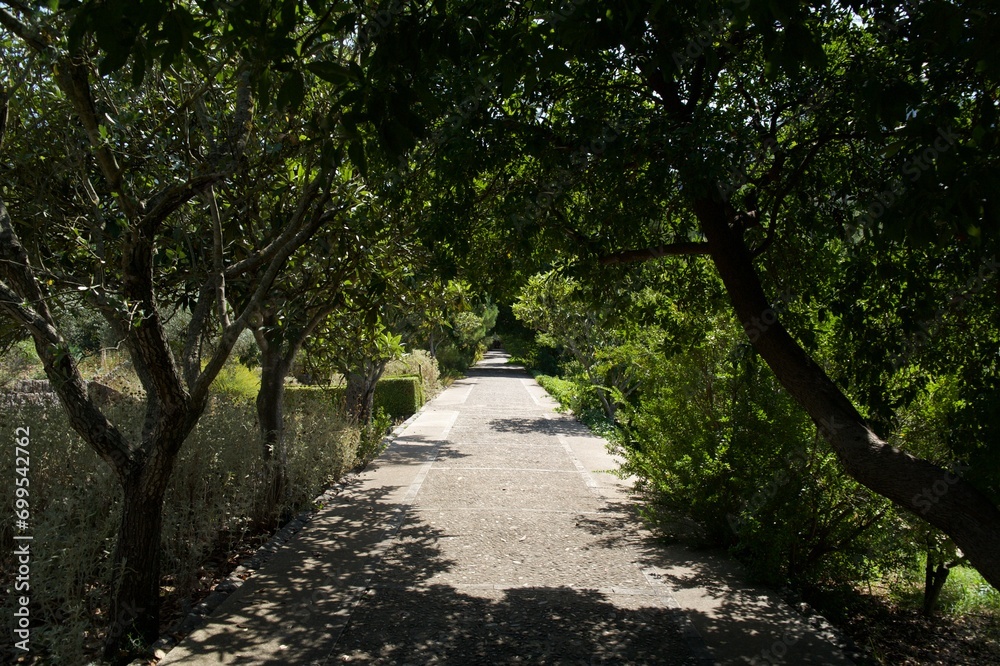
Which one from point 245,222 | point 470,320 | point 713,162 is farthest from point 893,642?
point 470,320

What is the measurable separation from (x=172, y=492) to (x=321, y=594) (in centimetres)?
177

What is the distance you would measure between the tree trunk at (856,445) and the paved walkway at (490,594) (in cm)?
169

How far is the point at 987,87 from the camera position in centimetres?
446

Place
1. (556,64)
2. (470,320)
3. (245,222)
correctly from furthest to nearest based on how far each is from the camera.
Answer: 1. (470,320)
2. (245,222)
3. (556,64)

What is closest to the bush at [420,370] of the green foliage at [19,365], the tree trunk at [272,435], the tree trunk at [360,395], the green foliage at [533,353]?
the tree trunk at [360,395]

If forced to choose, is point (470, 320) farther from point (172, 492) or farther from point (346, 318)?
point (172, 492)

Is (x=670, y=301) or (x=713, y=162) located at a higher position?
(x=713, y=162)

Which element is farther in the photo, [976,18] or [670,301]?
[670,301]

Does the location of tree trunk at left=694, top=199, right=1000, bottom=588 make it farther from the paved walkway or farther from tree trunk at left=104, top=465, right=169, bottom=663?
tree trunk at left=104, top=465, right=169, bottom=663

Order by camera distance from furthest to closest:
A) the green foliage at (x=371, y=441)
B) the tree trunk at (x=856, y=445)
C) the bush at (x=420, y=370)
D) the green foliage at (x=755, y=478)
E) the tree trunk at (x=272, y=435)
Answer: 1. the bush at (x=420, y=370)
2. the green foliage at (x=371, y=441)
3. the tree trunk at (x=272, y=435)
4. the green foliage at (x=755, y=478)
5. the tree trunk at (x=856, y=445)

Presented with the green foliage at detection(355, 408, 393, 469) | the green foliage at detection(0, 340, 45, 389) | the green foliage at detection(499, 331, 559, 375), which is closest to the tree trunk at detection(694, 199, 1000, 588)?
the green foliage at detection(355, 408, 393, 469)

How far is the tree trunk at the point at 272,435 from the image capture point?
739cm

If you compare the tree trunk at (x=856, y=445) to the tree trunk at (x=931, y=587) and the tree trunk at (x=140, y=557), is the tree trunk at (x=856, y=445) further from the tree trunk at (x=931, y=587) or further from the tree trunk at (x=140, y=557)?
the tree trunk at (x=140, y=557)

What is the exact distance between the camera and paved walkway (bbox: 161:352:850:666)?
441 centimetres
